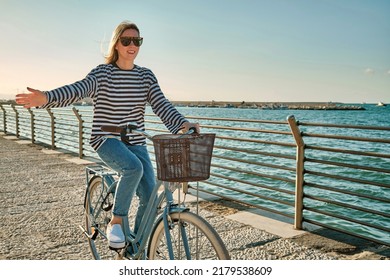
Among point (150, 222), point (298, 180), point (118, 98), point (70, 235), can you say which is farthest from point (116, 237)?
point (298, 180)

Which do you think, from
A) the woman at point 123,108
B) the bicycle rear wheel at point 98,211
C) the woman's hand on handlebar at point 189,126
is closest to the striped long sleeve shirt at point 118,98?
the woman at point 123,108

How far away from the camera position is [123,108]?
305 cm

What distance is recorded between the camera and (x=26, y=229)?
465 centimetres

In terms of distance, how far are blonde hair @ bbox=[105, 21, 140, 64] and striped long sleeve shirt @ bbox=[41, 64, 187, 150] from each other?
71 millimetres

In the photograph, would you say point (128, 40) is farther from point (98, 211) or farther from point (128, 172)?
point (98, 211)

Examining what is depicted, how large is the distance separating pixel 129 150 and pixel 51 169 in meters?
6.20

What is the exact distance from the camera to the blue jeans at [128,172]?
9.30 feet

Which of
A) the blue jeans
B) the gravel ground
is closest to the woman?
the blue jeans

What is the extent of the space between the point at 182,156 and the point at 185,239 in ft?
1.83

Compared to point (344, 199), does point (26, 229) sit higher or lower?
higher

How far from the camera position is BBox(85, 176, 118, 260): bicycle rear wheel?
3.54m

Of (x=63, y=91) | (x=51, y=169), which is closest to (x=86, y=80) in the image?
(x=63, y=91)
